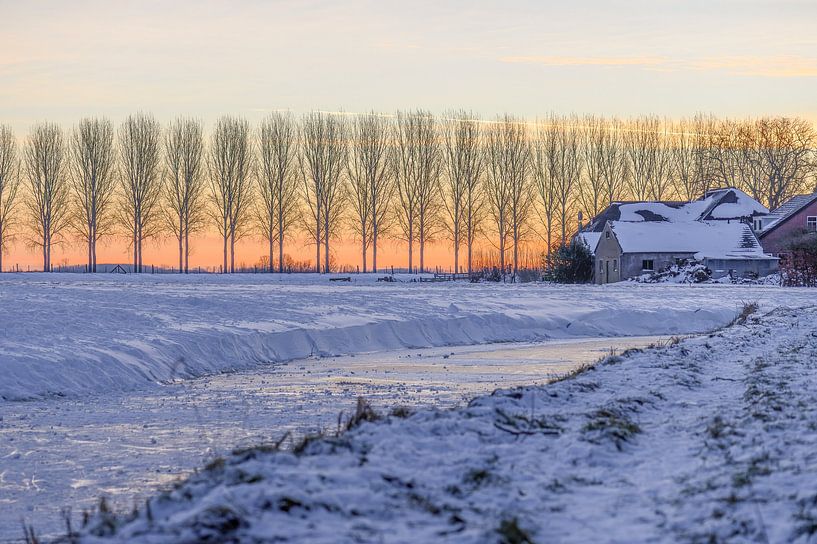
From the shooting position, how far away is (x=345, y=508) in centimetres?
582

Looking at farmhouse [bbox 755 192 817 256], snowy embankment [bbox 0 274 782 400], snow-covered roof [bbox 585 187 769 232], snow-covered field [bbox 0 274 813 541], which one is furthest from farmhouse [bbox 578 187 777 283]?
snow-covered field [bbox 0 274 813 541]

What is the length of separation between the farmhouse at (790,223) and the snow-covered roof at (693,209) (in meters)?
6.01

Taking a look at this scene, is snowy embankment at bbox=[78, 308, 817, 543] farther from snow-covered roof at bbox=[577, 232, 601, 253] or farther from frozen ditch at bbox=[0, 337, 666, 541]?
snow-covered roof at bbox=[577, 232, 601, 253]

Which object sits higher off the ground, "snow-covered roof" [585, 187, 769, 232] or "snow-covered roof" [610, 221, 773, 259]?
"snow-covered roof" [585, 187, 769, 232]

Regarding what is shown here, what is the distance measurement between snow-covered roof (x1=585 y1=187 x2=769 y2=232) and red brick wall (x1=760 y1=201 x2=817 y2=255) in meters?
6.99

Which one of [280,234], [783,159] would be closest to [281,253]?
[280,234]

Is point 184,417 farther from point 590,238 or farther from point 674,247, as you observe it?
point 590,238

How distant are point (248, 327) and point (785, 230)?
56461 millimetres

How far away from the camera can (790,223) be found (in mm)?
70750

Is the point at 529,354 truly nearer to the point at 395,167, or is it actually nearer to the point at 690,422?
the point at 690,422

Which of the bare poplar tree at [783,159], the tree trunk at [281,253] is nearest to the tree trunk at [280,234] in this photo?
the tree trunk at [281,253]

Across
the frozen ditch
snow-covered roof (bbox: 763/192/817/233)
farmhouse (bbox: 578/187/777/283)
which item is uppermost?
snow-covered roof (bbox: 763/192/817/233)

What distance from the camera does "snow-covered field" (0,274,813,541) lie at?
31.3ft

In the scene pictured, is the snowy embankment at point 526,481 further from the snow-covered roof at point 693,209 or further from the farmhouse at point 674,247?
the snow-covered roof at point 693,209
